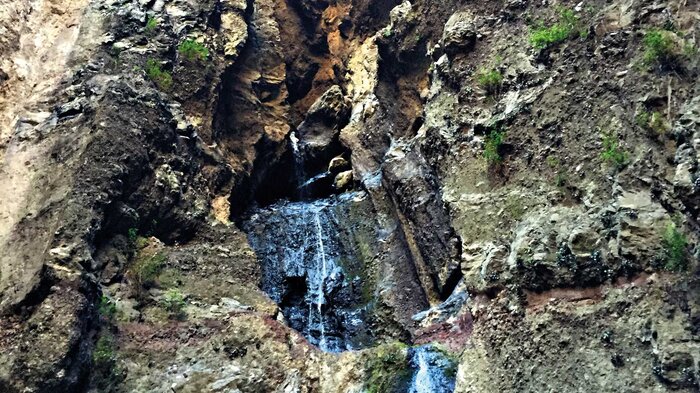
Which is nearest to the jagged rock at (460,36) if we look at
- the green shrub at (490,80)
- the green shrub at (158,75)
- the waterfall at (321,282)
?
the green shrub at (490,80)

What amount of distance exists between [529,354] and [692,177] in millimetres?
4677

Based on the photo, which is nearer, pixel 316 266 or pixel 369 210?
pixel 316 266

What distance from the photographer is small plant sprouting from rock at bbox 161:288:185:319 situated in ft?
49.9

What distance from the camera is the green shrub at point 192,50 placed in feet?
72.0

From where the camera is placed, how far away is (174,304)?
1541cm

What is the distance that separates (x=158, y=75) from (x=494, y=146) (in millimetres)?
11682

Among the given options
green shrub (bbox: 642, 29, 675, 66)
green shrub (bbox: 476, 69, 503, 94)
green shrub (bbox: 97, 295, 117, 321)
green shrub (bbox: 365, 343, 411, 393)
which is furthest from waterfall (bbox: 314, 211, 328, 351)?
green shrub (bbox: 642, 29, 675, 66)

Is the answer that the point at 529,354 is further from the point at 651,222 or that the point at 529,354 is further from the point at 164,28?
the point at 164,28

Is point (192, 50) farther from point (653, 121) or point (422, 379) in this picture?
point (653, 121)

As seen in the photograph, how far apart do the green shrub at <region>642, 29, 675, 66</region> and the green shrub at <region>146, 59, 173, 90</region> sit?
15.0 meters

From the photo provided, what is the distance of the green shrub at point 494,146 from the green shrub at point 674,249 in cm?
613

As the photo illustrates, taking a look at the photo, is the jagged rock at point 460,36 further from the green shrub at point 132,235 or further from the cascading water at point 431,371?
the green shrub at point 132,235

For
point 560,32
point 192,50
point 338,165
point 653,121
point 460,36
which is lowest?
point 653,121

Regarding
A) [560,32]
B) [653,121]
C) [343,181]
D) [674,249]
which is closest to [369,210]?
[343,181]
